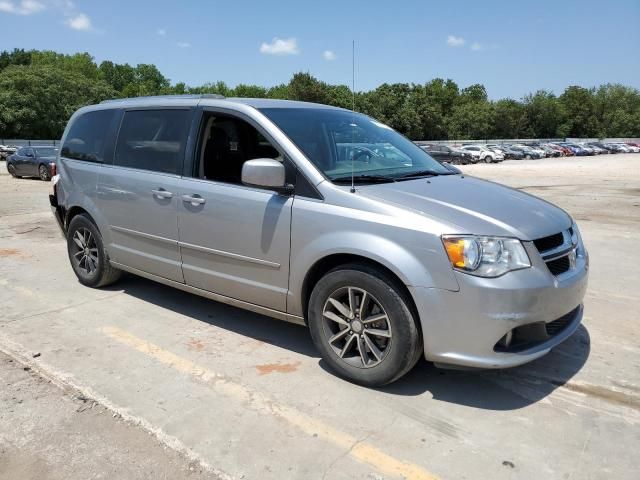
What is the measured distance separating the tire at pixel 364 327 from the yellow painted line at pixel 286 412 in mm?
500

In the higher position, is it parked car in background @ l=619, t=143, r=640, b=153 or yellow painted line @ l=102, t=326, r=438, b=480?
yellow painted line @ l=102, t=326, r=438, b=480

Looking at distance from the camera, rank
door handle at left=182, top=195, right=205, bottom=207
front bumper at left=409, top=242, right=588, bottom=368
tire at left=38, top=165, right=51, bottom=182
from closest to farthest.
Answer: front bumper at left=409, top=242, right=588, bottom=368 → door handle at left=182, top=195, right=205, bottom=207 → tire at left=38, top=165, right=51, bottom=182

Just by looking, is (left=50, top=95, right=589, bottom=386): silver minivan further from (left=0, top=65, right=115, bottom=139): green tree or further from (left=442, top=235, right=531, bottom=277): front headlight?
(left=0, top=65, right=115, bottom=139): green tree

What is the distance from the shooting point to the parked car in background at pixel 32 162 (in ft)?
71.2

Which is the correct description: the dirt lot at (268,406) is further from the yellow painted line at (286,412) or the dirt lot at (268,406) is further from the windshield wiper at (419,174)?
the windshield wiper at (419,174)

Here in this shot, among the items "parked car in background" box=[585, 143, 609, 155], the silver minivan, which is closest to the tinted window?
the silver minivan

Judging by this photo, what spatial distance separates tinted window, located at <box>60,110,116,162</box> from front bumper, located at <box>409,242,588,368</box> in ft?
11.9

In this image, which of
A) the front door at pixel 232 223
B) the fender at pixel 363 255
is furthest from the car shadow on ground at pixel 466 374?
the fender at pixel 363 255

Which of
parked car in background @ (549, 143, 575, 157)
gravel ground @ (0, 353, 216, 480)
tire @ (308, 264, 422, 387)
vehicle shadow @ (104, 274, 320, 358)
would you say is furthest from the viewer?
parked car in background @ (549, 143, 575, 157)

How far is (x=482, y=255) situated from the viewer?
3041 millimetres

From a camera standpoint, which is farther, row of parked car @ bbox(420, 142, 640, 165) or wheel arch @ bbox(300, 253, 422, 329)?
row of parked car @ bbox(420, 142, 640, 165)

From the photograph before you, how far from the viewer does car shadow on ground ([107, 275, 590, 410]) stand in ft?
11.2

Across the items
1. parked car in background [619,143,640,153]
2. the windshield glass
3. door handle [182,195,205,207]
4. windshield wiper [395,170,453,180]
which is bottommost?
parked car in background [619,143,640,153]

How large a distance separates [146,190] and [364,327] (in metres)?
2.33
